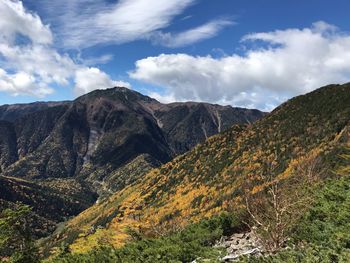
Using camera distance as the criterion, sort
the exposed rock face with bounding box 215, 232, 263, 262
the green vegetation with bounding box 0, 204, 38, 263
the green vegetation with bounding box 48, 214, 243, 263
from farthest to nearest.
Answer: the green vegetation with bounding box 0, 204, 38, 263 → the exposed rock face with bounding box 215, 232, 263, 262 → the green vegetation with bounding box 48, 214, 243, 263

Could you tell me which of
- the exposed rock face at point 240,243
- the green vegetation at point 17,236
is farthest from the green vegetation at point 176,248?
the green vegetation at point 17,236

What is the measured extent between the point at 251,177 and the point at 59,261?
170052mm

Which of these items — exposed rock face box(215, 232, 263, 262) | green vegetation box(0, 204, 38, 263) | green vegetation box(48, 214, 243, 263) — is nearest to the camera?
green vegetation box(48, 214, 243, 263)

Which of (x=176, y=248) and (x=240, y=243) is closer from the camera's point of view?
(x=176, y=248)

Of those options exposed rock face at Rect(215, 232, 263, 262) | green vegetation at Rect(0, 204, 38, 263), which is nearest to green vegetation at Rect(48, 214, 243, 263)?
exposed rock face at Rect(215, 232, 263, 262)

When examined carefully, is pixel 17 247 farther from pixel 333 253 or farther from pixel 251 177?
pixel 251 177

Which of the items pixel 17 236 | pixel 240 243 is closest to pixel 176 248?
pixel 240 243

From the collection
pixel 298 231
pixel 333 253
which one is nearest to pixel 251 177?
pixel 298 231

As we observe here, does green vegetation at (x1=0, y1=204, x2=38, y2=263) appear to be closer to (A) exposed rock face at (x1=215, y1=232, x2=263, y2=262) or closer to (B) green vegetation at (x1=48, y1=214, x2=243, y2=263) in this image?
(B) green vegetation at (x1=48, y1=214, x2=243, y2=263)

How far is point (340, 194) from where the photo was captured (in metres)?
32.4

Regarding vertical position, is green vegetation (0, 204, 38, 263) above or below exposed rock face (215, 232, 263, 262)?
above

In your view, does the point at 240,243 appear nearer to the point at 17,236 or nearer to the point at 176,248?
the point at 176,248

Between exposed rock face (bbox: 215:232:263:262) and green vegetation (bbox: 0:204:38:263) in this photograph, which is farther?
green vegetation (bbox: 0:204:38:263)

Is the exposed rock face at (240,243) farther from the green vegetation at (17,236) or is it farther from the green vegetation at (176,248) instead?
the green vegetation at (17,236)
